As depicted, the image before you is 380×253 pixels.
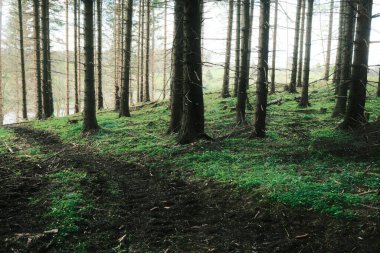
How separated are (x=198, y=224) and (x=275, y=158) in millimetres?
3634

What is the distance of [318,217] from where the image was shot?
4781mm

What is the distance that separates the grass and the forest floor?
33 mm

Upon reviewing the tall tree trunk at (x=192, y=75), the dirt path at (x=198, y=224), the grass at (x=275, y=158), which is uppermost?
the tall tree trunk at (x=192, y=75)

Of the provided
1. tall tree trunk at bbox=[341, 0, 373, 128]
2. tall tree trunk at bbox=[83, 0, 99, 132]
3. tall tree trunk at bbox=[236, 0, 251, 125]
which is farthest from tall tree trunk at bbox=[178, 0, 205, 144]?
tall tree trunk at bbox=[83, 0, 99, 132]

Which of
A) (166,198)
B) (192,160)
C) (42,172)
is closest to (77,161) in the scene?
(42,172)

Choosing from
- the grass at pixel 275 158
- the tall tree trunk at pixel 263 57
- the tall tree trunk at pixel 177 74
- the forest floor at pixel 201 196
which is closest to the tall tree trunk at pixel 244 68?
the grass at pixel 275 158

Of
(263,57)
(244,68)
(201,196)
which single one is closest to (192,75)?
(263,57)

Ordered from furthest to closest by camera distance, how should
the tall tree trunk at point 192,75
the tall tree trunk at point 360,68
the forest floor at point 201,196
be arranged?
the tall tree trunk at point 192,75
the tall tree trunk at point 360,68
the forest floor at point 201,196

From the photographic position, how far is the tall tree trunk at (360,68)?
902cm

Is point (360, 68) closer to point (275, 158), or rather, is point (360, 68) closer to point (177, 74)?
point (275, 158)

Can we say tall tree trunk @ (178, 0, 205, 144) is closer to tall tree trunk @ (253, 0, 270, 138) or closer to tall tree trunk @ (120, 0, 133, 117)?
tall tree trunk @ (253, 0, 270, 138)

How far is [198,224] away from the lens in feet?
16.9

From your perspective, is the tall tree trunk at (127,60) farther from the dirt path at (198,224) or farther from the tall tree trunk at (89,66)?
the dirt path at (198,224)

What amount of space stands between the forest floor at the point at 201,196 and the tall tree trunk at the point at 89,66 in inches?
118
